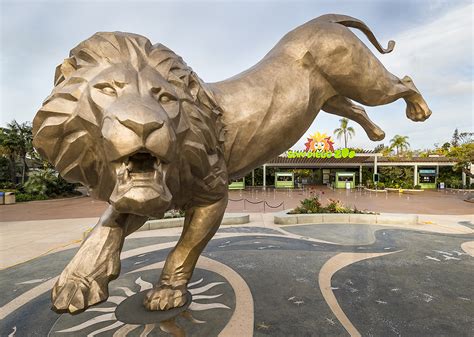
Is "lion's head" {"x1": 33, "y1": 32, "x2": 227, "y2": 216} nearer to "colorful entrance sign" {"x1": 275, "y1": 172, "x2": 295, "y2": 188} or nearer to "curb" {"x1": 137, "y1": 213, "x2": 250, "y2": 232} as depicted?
"curb" {"x1": 137, "y1": 213, "x2": 250, "y2": 232}

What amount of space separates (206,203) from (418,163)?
108 ft

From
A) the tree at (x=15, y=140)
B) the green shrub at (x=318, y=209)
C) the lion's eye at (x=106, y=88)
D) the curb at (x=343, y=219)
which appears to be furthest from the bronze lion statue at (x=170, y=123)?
the tree at (x=15, y=140)

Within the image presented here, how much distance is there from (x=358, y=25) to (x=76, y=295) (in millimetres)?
3543

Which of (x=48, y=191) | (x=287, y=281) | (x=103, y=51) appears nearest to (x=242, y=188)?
(x=48, y=191)

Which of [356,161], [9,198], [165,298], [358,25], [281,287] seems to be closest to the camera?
[165,298]

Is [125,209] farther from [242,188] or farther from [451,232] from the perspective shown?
[242,188]

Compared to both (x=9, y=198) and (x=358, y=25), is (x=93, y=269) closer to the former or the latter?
(x=358, y=25)

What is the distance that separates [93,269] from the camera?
6.21ft

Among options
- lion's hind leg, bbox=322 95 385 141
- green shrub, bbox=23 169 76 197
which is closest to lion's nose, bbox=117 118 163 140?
lion's hind leg, bbox=322 95 385 141

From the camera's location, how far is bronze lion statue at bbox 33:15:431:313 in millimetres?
1449

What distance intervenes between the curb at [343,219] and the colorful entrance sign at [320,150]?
18261 mm

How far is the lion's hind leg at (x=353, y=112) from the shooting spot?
3.19m

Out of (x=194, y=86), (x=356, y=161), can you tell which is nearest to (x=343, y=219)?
(x=194, y=86)

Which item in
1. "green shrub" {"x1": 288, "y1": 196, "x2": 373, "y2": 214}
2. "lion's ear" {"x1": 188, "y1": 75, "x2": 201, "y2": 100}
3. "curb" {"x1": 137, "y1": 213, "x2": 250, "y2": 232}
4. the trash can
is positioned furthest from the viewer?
the trash can
